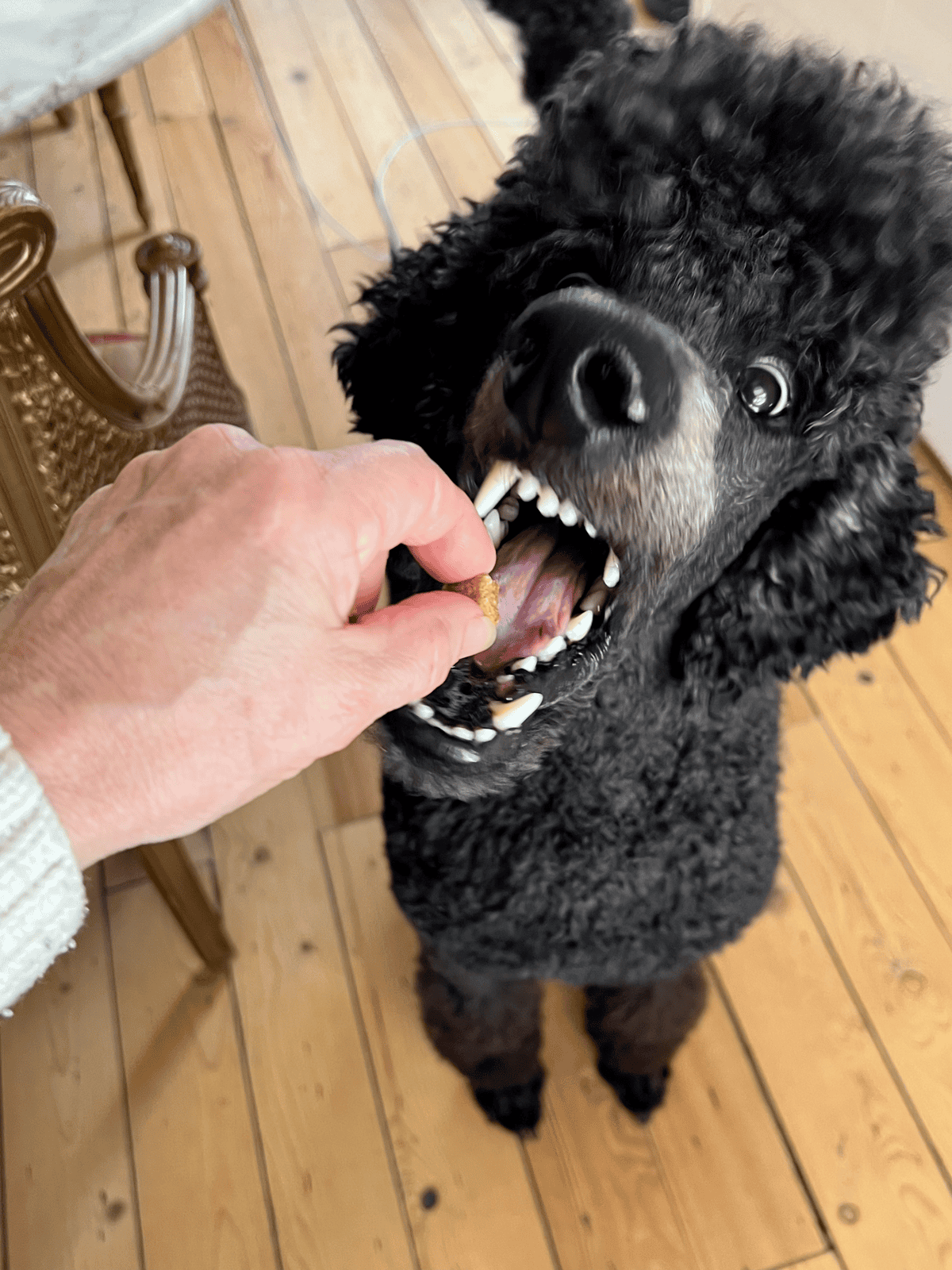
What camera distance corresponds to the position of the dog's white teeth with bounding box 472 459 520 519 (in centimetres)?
64

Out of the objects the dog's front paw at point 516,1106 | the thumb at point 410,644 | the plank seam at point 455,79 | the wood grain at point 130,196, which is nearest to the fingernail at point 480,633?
the thumb at point 410,644

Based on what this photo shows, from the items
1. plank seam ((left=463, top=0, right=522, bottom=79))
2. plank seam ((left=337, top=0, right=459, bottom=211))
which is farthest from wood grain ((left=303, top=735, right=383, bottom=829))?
plank seam ((left=463, top=0, right=522, bottom=79))

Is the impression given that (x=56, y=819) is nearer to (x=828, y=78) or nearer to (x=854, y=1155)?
(x=828, y=78)

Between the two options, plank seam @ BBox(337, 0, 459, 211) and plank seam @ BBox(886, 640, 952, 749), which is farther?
plank seam @ BBox(337, 0, 459, 211)

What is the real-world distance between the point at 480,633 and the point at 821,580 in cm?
33

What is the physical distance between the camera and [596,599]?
71 centimetres

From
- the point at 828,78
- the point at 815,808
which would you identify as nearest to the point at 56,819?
the point at 828,78

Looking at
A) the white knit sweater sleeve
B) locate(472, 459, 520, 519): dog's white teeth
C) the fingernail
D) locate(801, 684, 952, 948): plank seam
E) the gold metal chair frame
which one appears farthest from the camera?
locate(801, 684, 952, 948): plank seam

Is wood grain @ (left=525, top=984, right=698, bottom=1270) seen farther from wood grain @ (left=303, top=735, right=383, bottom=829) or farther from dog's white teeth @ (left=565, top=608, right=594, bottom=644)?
dog's white teeth @ (left=565, top=608, right=594, bottom=644)

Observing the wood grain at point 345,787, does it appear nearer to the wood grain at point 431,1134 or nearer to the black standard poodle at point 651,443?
the wood grain at point 431,1134

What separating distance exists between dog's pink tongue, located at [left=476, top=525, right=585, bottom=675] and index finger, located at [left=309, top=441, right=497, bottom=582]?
0.18 metres

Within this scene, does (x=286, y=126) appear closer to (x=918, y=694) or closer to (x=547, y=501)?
(x=918, y=694)

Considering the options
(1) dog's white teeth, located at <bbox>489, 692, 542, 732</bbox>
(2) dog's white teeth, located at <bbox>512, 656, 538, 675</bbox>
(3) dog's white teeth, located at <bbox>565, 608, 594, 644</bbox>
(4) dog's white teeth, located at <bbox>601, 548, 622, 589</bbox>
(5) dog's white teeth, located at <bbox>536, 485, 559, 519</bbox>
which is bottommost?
(1) dog's white teeth, located at <bbox>489, 692, 542, 732</bbox>

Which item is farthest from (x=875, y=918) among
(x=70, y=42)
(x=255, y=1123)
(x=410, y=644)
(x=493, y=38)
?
(x=493, y=38)
